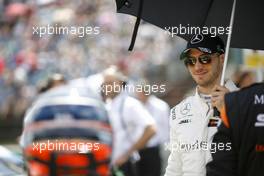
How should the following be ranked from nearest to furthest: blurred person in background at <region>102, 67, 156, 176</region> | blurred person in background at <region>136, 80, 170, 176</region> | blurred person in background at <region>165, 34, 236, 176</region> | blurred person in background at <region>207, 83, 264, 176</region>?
blurred person in background at <region>207, 83, 264, 176</region> → blurred person in background at <region>165, 34, 236, 176</region> → blurred person in background at <region>102, 67, 156, 176</region> → blurred person in background at <region>136, 80, 170, 176</region>

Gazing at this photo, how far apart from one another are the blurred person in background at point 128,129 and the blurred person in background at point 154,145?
4cm

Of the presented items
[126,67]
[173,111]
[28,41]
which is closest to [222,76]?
[173,111]

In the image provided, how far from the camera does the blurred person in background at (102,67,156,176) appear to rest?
19.2 feet

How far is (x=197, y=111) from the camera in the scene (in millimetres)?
3334

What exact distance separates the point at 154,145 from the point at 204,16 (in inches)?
112

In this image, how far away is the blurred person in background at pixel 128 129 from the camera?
5.86 m

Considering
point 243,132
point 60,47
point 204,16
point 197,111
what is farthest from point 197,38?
point 60,47

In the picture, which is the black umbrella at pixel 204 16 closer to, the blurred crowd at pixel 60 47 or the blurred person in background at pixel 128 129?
the blurred person in background at pixel 128 129

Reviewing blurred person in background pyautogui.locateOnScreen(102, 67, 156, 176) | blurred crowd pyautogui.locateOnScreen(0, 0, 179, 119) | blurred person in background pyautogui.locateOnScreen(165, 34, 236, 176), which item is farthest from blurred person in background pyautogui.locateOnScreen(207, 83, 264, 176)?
blurred crowd pyautogui.locateOnScreen(0, 0, 179, 119)

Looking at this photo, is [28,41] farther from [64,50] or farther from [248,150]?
[248,150]

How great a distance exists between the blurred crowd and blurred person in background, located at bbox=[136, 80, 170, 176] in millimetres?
1156

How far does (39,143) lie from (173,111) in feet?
6.45

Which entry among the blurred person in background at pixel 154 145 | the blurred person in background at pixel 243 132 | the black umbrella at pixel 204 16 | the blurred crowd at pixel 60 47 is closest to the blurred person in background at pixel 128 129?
the blurred person in background at pixel 154 145

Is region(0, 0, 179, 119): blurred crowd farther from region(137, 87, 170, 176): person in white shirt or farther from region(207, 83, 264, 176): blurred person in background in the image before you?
region(207, 83, 264, 176): blurred person in background
